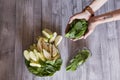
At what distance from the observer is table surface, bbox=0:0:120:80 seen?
114 centimetres

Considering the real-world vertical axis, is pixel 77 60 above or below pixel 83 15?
below

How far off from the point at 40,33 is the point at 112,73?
42 cm

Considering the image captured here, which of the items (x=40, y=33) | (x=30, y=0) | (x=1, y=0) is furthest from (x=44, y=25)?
(x=1, y=0)

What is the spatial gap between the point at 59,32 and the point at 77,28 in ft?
0.45

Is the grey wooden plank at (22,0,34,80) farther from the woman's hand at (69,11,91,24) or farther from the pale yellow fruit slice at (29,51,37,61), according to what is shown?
the woman's hand at (69,11,91,24)

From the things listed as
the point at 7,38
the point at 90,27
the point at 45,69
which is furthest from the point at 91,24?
the point at 7,38

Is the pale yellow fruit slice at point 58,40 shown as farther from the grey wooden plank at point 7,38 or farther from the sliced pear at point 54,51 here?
the grey wooden plank at point 7,38

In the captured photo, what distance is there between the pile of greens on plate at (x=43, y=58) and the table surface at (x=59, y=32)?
0.08m

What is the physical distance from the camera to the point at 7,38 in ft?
3.85

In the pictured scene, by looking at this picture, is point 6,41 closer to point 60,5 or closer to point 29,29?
point 29,29

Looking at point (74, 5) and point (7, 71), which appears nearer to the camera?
point (7, 71)

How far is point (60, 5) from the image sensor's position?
1230 millimetres

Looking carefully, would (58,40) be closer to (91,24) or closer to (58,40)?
(58,40)

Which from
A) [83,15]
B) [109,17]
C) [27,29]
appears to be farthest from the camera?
[27,29]
